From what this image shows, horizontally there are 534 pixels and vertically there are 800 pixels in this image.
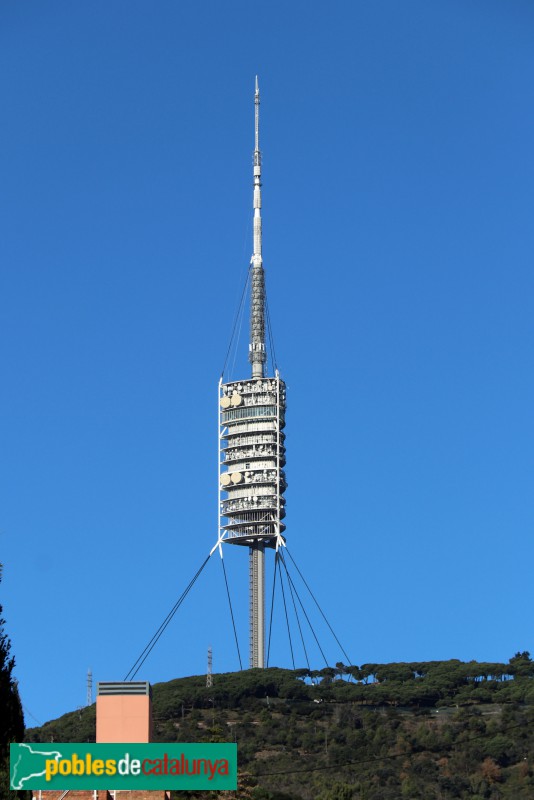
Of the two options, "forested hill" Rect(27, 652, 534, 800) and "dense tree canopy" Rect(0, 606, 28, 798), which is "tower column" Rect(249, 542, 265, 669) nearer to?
"forested hill" Rect(27, 652, 534, 800)

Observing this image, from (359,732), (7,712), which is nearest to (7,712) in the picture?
(7,712)

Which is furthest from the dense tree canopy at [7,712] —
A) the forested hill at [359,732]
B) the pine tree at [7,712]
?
the forested hill at [359,732]

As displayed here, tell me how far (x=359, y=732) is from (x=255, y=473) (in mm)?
28921

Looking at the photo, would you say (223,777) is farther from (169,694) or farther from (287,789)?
(169,694)

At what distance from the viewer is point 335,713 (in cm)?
18812

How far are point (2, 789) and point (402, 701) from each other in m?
122

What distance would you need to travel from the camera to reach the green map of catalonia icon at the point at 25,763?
7481cm

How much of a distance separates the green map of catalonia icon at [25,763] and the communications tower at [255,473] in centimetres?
11243

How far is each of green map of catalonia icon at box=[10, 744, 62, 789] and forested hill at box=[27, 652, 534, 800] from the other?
65.9 meters

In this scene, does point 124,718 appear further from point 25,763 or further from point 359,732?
point 359,732

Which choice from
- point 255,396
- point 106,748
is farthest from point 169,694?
point 106,748

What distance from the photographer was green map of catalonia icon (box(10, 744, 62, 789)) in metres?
74.8

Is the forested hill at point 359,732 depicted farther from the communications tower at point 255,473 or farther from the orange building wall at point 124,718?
the orange building wall at point 124,718

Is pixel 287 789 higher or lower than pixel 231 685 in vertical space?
lower
